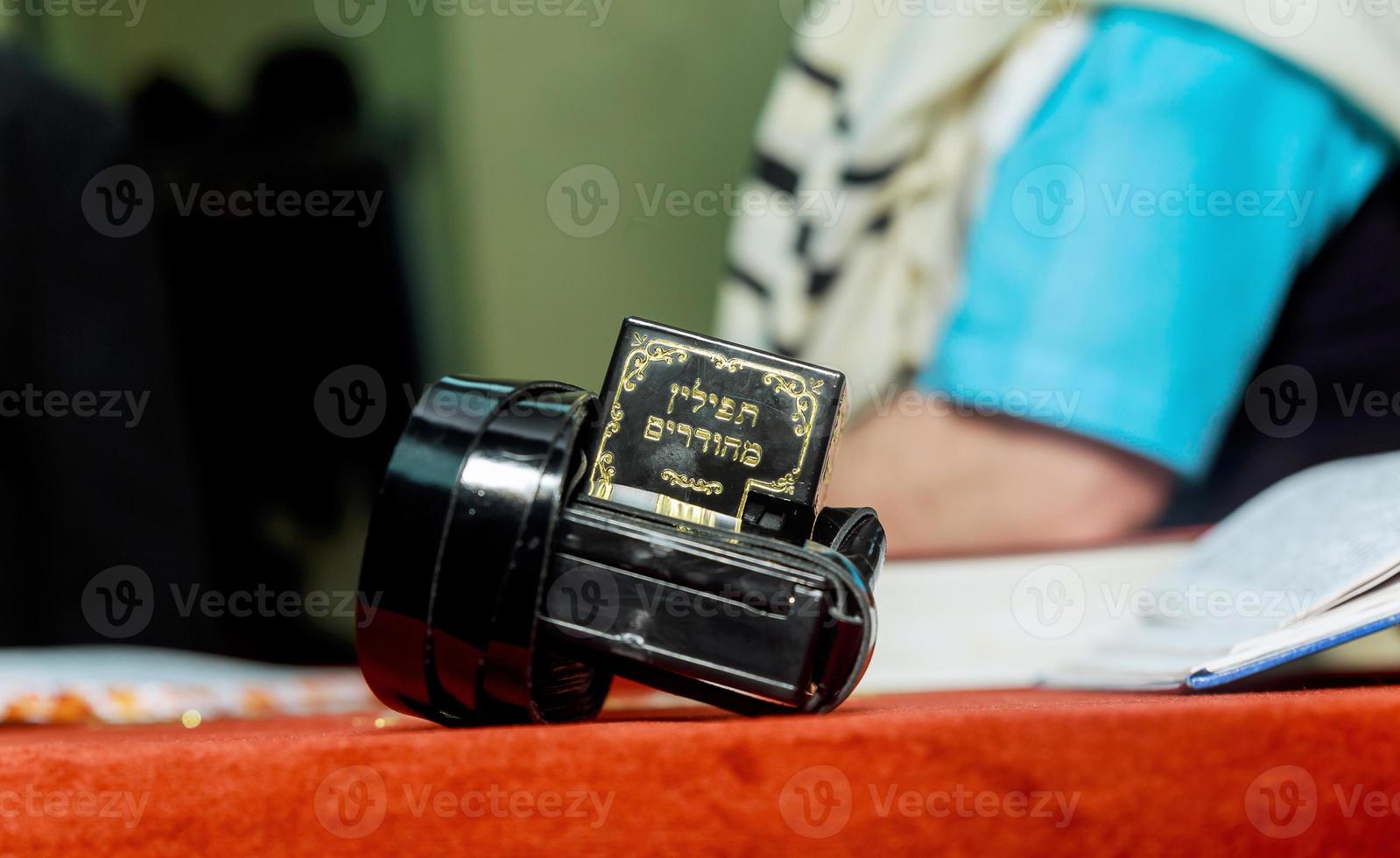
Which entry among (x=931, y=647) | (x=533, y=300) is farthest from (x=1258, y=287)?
(x=533, y=300)

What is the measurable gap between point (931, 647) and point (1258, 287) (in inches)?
20.5

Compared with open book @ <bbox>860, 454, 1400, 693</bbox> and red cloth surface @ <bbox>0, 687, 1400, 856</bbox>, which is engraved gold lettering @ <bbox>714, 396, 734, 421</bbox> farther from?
open book @ <bbox>860, 454, 1400, 693</bbox>

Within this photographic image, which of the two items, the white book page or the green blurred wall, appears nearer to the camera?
the white book page

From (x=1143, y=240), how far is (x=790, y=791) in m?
0.71

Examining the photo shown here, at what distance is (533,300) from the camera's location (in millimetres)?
1381

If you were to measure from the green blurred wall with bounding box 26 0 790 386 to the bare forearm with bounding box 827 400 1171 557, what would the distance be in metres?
0.54

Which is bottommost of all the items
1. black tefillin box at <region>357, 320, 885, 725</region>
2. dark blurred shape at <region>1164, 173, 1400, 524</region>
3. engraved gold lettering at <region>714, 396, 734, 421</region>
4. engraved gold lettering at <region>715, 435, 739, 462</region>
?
black tefillin box at <region>357, 320, 885, 725</region>

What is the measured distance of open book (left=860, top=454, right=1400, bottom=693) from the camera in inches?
14.4

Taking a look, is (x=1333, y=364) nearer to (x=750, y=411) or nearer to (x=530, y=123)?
(x=750, y=411)

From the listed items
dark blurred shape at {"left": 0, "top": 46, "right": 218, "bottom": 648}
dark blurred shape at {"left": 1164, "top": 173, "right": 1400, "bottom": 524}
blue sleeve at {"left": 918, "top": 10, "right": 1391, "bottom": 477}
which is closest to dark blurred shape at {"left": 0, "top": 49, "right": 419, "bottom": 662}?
dark blurred shape at {"left": 0, "top": 46, "right": 218, "bottom": 648}

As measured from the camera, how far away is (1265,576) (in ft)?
1.70

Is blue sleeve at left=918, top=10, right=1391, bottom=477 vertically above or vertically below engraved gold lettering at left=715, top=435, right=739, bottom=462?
above

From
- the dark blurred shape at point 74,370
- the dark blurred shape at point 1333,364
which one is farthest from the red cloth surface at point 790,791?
the dark blurred shape at point 74,370

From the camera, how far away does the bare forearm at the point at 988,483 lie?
2.69ft
